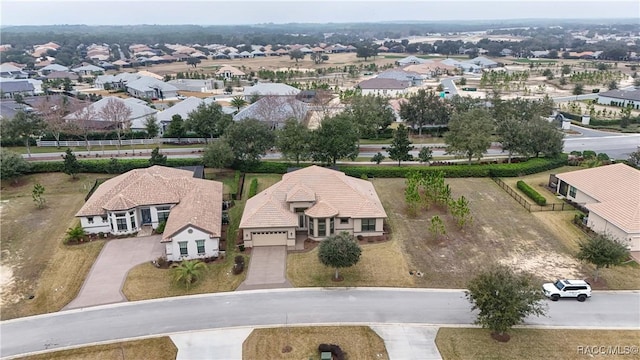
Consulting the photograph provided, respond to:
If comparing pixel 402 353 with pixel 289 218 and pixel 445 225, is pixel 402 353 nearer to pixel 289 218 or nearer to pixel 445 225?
pixel 289 218

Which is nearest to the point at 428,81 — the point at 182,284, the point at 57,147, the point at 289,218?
the point at 57,147

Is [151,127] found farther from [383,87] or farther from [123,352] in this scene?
[383,87]

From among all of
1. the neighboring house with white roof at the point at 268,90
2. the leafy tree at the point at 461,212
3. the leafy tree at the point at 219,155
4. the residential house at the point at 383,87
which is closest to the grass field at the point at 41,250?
the leafy tree at the point at 219,155

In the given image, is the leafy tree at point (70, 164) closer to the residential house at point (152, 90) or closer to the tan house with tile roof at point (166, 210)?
the tan house with tile roof at point (166, 210)

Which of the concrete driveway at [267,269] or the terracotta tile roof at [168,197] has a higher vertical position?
the terracotta tile roof at [168,197]

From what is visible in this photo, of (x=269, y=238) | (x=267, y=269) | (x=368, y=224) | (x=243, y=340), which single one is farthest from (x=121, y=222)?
(x=368, y=224)

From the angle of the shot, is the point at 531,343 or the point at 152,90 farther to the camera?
the point at 152,90
